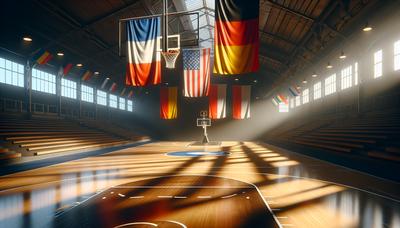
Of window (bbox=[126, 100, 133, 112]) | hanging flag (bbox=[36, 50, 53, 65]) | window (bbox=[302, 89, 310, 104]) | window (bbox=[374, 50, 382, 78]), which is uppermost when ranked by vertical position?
hanging flag (bbox=[36, 50, 53, 65])

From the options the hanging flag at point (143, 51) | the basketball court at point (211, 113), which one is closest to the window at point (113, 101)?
the basketball court at point (211, 113)

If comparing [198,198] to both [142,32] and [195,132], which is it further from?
[195,132]

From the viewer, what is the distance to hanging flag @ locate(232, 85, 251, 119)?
2189 cm

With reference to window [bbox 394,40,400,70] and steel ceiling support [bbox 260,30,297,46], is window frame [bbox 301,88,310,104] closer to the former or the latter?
steel ceiling support [bbox 260,30,297,46]

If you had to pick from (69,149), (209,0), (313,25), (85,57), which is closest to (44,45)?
(85,57)

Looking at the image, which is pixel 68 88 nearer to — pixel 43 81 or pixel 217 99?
pixel 43 81

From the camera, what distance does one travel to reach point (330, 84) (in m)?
17.9

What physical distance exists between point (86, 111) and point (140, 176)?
17448 mm

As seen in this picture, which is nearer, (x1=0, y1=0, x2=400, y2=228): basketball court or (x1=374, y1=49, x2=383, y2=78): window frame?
(x1=0, y1=0, x2=400, y2=228): basketball court

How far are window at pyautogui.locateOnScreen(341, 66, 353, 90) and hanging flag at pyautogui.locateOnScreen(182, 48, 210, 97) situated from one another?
930 cm

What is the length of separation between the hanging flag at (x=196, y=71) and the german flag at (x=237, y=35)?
20.1 feet

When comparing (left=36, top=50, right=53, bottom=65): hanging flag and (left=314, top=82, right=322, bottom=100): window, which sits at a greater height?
(left=36, top=50, right=53, bottom=65): hanging flag

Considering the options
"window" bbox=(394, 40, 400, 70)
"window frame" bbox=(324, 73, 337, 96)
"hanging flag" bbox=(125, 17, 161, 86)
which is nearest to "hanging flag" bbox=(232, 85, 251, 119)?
"window frame" bbox=(324, 73, 337, 96)

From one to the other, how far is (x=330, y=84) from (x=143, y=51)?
15535mm
